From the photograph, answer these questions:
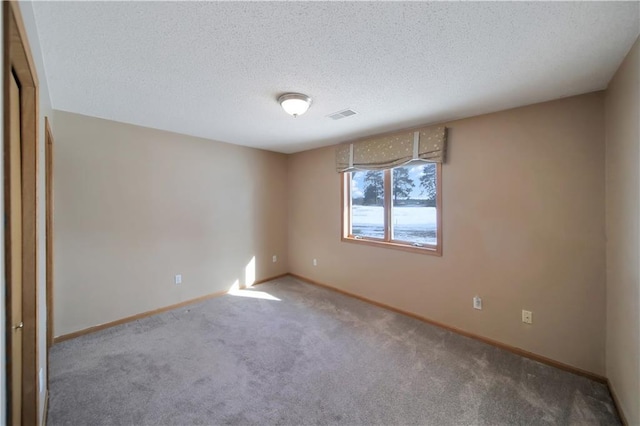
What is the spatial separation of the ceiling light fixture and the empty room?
17 millimetres

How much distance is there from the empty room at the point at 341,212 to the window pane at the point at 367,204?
0.04m

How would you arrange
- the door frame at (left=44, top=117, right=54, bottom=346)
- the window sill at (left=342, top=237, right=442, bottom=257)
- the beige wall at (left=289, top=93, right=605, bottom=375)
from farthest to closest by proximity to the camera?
the window sill at (left=342, top=237, right=442, bottom=257) < the door frame at (left=44, top=117, right=54, bottom=346) < the beige wall at (left=289, top=93, right=605, bottom=375)

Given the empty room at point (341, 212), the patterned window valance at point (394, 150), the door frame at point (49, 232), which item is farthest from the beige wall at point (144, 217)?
the patterned window valance at point (394, 150)

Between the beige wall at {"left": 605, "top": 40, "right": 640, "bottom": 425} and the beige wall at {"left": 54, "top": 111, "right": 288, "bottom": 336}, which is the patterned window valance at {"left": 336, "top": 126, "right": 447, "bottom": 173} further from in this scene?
the beige wall at {"left": 54, "top": 111, "right": 288, "bottom": 336}

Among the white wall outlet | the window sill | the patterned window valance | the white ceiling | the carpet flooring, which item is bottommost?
the carpet flooring

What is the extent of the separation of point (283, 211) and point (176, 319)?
2.37m

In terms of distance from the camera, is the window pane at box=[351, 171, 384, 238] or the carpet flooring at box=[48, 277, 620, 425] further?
the window pane at box=[351, 171, 384, 238]

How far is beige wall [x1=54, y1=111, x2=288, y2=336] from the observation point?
2689mm

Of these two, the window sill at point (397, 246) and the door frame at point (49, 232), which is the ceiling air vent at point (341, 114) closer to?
the window sill at point (397, 246)

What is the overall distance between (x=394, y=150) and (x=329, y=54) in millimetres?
1869

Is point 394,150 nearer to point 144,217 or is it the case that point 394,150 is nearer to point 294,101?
point 294,101

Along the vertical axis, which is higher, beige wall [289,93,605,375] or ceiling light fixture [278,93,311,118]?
ceiling light fixture [278,93,311,118]

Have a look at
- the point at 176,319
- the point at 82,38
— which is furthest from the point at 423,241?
the point at 82,38

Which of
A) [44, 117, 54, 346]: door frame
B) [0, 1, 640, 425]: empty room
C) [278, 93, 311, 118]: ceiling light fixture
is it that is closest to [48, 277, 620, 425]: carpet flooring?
[0, 1, 640, 425]: empty room
